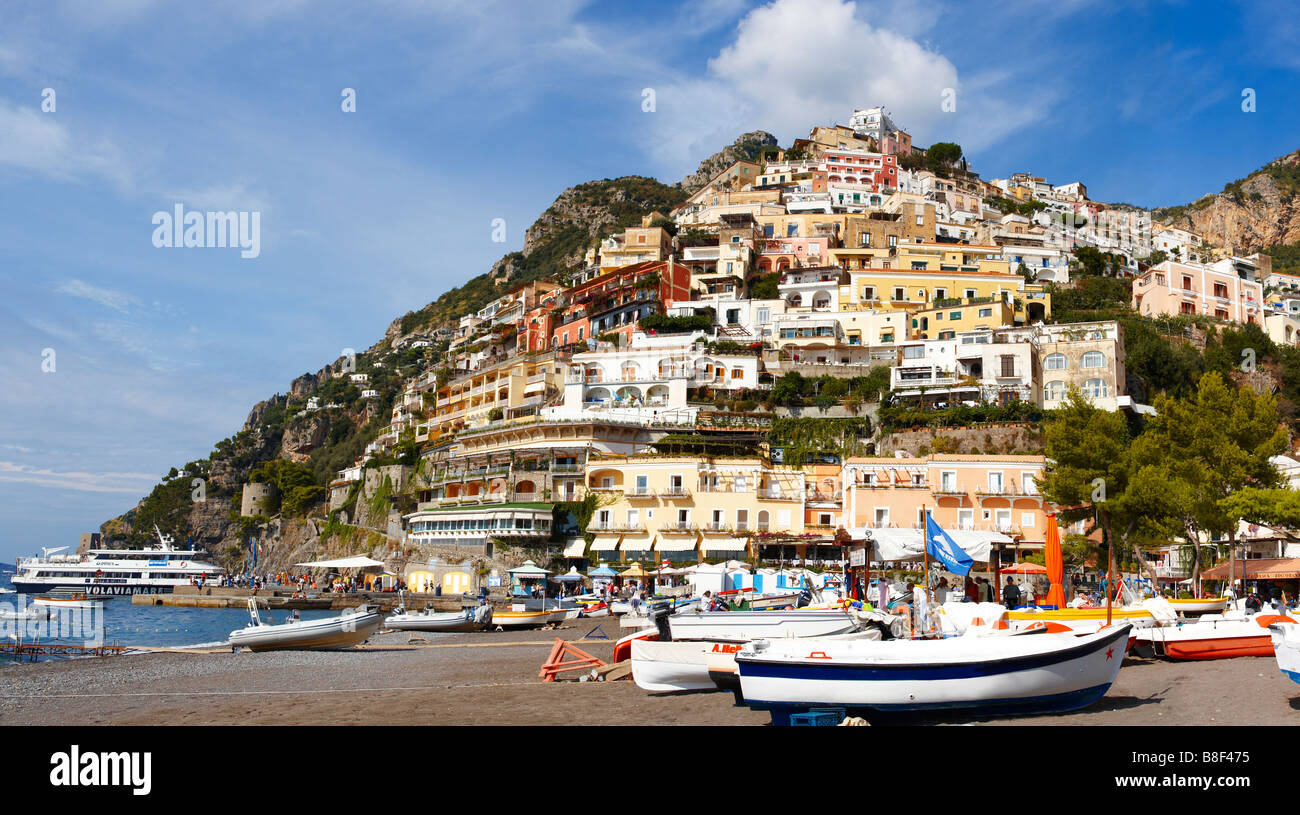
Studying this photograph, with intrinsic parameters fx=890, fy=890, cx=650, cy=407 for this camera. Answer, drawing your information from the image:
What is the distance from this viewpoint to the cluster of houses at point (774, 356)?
4697 cm

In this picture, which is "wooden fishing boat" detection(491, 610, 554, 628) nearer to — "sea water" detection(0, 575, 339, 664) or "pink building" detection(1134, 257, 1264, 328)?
"sea water" detection(0, 575, 339, 664)

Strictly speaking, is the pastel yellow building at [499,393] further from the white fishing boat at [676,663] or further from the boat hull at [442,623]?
the white fishing boat at [676,663]

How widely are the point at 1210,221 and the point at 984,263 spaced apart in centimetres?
7085

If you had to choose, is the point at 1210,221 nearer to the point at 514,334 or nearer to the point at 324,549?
the point at 514,334

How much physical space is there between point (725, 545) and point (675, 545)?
2643 mm

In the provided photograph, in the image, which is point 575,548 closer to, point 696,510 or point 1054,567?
point 696,510

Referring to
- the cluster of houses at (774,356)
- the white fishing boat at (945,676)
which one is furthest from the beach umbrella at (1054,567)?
the white fishing boat at (945,676)

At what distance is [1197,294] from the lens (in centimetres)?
6159

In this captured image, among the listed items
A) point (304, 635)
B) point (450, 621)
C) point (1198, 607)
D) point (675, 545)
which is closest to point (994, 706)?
point (1198, 607)

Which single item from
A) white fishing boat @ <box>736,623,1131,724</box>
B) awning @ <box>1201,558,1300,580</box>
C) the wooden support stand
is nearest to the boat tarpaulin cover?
the wooden support stand
